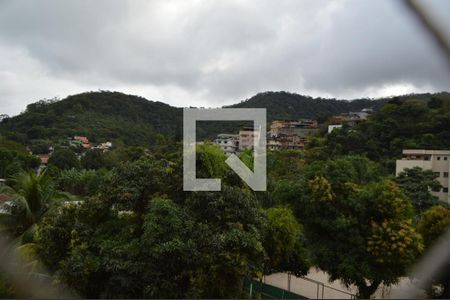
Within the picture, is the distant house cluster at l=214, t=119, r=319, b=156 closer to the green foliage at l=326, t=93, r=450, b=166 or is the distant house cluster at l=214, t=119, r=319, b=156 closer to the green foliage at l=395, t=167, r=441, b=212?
the green foliage at l=326, t=93, r=450, b=166

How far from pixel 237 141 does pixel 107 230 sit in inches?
762

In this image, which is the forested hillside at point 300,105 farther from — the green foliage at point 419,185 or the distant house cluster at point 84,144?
the green foliage at point 419,185

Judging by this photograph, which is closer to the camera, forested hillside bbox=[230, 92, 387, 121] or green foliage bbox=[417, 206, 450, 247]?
green foliage bbox=[417, 206, 450, 247]

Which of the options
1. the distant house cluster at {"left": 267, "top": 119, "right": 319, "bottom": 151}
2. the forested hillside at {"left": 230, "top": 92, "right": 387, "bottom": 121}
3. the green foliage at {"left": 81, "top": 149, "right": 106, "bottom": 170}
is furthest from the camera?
→ the forested hillside at {"left": 230, "top": 92, "right": 387, "bottom": 121}

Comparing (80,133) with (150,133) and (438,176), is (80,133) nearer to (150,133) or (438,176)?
(150,133)

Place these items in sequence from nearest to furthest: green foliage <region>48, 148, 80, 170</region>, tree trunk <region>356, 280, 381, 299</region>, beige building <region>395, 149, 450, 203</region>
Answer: tree trunk <region>356, 280, 381, 299</region> < beige building <region>395, 149, 450, 203</region> < green foliage <region>48, 148, 80, 170</region>

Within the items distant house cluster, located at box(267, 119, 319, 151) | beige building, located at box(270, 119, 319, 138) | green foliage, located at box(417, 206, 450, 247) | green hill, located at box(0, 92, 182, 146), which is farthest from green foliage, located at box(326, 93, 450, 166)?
green hill, located at box(0, 92, 182, 146)

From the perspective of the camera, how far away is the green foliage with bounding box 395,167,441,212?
15398 millimetres

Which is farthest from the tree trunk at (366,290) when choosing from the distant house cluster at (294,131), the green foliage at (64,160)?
the distant house cluster at (294,131)

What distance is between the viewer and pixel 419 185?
16.3 m

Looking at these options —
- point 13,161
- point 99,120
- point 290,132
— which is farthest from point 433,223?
point 99,120

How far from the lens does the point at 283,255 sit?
708cm

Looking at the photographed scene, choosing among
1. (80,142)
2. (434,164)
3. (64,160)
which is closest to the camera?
(434,164)

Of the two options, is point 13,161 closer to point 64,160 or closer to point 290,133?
point 64,160
